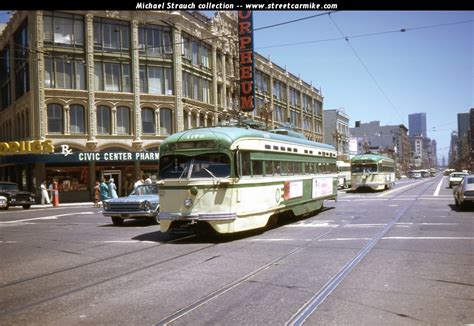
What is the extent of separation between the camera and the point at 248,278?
768cm

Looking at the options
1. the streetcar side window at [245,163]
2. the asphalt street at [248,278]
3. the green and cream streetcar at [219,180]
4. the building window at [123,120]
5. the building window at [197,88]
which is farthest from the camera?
the building window at [197,88]

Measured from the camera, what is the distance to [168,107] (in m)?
39.3

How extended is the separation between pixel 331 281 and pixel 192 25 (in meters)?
Result: 37.2

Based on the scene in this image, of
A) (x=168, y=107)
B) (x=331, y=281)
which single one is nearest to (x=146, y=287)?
(x=331, y=281)

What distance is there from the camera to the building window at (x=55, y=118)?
3462cm

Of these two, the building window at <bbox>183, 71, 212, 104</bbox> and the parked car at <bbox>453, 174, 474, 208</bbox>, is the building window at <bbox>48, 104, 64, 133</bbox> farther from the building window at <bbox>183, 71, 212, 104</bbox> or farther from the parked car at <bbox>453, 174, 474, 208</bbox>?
the parked car at <bbox>453, 174, 474, 208</bbox>

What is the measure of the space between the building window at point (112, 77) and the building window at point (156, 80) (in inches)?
49.9

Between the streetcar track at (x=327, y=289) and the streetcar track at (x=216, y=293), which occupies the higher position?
the streetcar track at (x=216, y=293)

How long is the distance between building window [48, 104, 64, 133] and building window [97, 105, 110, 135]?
9.07 ft

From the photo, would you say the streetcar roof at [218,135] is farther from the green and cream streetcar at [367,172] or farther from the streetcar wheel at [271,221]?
the green and cream streetcar at [367,172]

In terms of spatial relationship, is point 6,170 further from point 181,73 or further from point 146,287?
point 146,287

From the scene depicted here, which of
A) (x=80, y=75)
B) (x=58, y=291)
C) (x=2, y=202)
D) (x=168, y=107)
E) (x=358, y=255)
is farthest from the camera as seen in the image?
(x=168, y=107)

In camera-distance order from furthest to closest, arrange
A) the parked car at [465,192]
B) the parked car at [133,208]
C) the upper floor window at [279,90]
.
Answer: the upper floor window at [279,90]
the parked car at [465,192]
the parked car at [133,208]

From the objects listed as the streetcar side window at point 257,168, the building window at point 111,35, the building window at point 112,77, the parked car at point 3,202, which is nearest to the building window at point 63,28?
the building window at point 111,35
